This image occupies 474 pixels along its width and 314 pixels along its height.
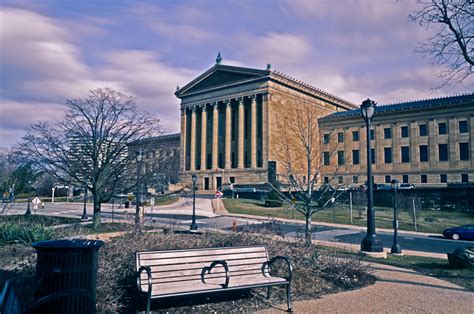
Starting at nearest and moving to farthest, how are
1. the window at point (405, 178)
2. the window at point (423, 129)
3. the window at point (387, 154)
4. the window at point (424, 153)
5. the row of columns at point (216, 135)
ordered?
the window at point (423, 129)
the window at point (424, 153)
the window at point (405, 178)
the window at point (387, 154)
the row of columns at point (216, 135)

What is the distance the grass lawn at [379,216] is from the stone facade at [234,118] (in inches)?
700

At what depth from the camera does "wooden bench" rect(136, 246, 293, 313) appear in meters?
5.50

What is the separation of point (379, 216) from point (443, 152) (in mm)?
28365

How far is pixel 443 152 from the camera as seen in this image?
5922 cm

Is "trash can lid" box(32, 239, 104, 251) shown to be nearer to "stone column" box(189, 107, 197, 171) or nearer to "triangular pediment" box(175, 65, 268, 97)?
"triangular pediment" box(175, 65, 268, 97)

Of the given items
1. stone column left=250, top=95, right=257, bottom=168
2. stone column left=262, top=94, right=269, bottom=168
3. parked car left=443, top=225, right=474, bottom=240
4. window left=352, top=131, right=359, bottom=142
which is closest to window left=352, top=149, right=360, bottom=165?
window left=352, top=131, right=359, bottom=142

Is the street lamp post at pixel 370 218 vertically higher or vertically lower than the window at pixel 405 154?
lower

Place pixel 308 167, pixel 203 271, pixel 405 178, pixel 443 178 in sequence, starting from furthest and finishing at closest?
1. pixel 405 178
2. pixel 443 178
3. pixel 308 167
4. pixel 203 271

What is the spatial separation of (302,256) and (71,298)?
535cm

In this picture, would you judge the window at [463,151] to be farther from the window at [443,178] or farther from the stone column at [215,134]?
the stone column at [215,134]

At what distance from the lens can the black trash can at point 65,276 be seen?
4.29 metres

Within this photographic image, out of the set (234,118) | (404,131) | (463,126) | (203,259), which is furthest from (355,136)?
(203,259)

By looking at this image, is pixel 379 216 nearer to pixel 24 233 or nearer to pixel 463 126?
pixel 463 126

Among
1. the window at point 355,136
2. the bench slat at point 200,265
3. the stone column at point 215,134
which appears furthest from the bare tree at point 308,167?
the stone column at point 215,134
